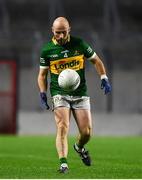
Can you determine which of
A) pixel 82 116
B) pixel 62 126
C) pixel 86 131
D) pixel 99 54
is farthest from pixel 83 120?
pixel 99 54

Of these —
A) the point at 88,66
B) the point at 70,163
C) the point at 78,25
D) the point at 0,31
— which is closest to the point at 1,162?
the point at 70,163

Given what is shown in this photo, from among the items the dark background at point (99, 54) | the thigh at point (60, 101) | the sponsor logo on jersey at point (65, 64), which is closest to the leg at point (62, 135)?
the thigh at point (60, 101)

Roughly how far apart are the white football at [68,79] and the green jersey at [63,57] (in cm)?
7

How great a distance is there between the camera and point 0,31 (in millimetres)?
30172

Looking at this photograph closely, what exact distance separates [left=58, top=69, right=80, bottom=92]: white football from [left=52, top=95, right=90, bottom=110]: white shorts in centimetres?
13

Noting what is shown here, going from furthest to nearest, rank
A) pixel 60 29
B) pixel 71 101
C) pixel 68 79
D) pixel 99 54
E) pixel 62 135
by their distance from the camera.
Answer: pixel 99 54, pixel 71 101, pixel 68 79, pixel 62 135, pixel 60 29

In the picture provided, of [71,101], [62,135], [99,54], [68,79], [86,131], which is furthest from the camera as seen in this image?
[99,54]

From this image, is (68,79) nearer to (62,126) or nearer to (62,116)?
(62,116)

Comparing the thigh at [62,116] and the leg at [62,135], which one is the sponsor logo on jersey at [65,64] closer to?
the thigh at [62,116]

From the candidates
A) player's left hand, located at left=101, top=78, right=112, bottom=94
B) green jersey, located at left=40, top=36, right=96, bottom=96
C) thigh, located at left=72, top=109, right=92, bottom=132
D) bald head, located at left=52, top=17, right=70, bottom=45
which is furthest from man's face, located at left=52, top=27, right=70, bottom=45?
thigh, located at left=72, top=109, right=92, bottom=132

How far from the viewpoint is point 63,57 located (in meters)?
10.8

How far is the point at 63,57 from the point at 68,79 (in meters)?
0.32

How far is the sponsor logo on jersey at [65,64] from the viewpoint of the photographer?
1081 centimetres

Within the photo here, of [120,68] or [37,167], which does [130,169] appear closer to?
[37,167]
